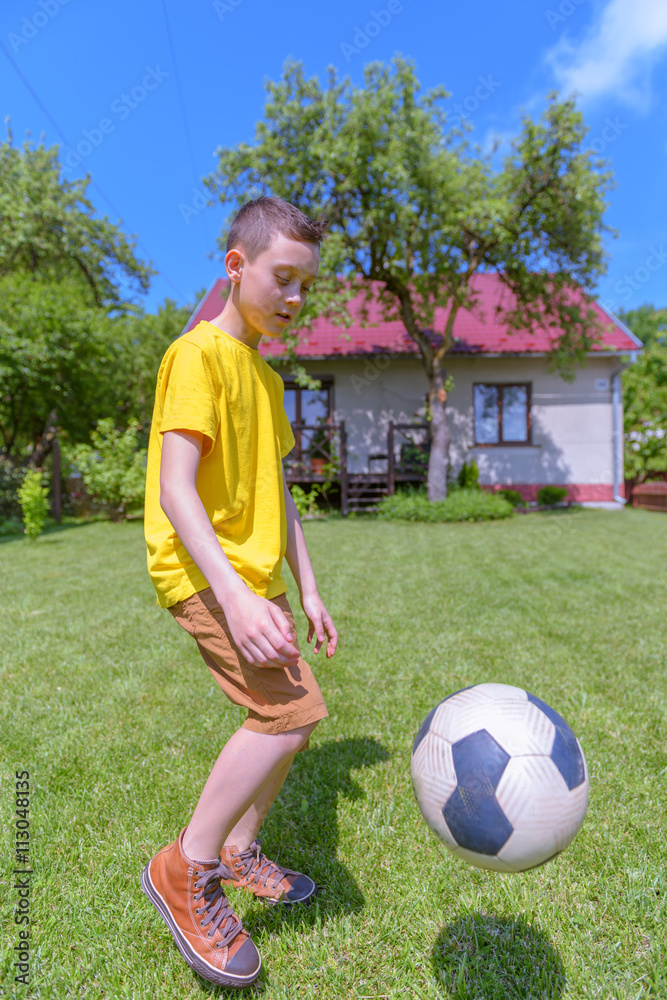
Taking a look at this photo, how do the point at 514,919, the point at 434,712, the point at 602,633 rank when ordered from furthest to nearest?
the point at 602,633 < the point at 514,919 < the point at 434,712

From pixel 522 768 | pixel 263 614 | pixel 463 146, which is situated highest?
pixel 463 146

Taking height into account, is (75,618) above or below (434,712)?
below

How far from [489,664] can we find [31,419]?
1651 cm

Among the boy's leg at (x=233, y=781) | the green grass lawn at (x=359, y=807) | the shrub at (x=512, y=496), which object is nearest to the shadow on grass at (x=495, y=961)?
the green grass lawn at (x=359, y=807)

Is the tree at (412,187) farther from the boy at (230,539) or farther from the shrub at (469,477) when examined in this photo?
the boy at (230,539)

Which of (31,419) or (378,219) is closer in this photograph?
(378,219)

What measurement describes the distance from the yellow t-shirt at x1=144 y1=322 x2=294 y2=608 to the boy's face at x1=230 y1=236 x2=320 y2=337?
108 mm

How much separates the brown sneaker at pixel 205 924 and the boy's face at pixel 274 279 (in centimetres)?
140

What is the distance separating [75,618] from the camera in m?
5.13

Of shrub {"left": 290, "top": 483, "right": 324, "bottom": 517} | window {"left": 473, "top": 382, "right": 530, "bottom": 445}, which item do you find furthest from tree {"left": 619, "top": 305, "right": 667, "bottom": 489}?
shrub {"left": 290, "top": 483, "right": 324, "bottom": 517}

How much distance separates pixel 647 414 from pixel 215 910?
19842 millimetres

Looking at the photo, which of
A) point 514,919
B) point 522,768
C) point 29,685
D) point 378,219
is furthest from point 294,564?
point 378,219

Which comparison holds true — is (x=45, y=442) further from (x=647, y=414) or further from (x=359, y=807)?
(x=647, y=414)

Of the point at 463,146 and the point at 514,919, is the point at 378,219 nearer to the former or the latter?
the point at 463,146
